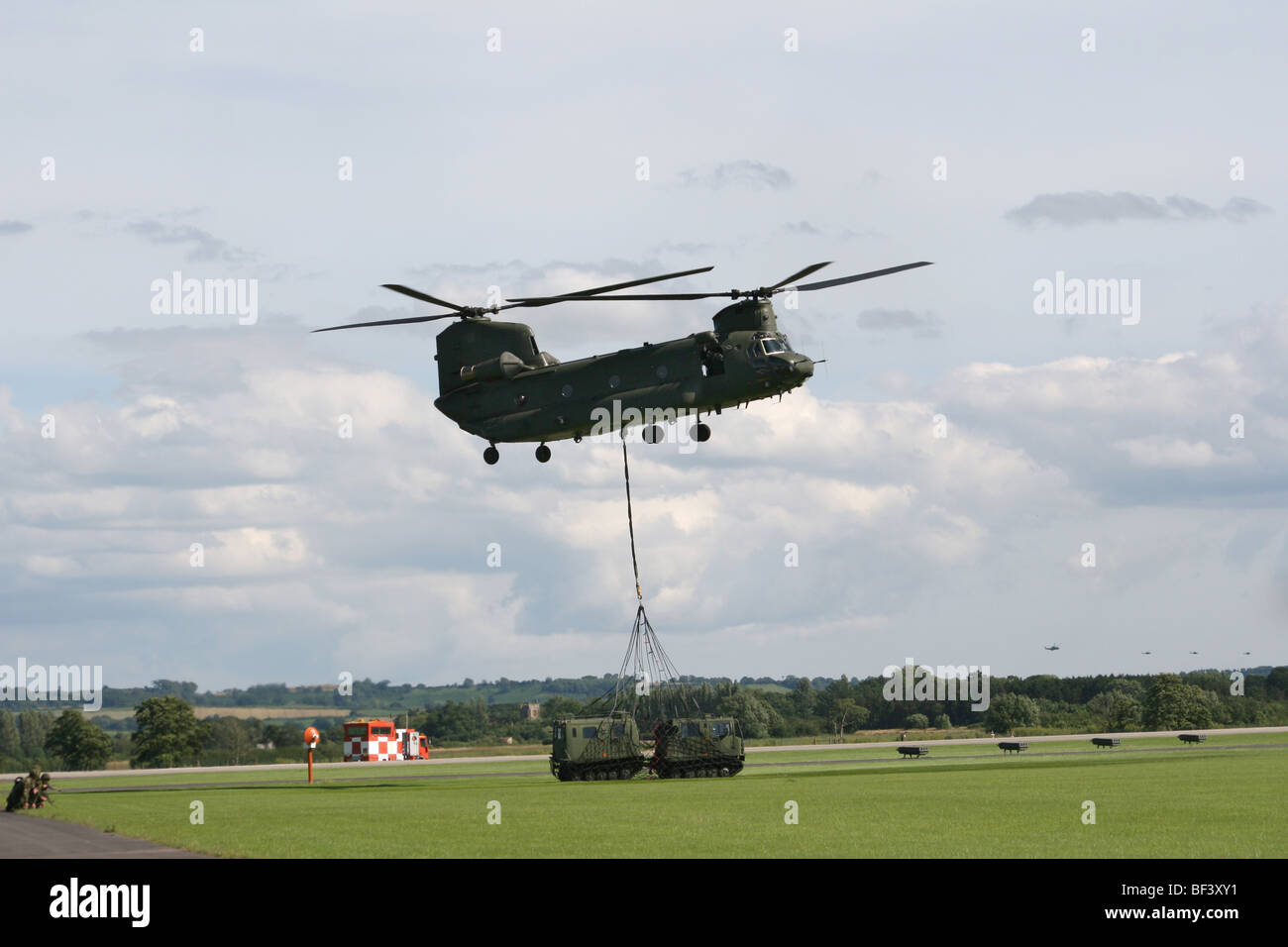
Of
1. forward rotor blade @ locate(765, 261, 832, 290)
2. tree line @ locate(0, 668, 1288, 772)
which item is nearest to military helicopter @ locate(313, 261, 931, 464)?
forward rotor blade @ locate(765, 261, 832, 290)

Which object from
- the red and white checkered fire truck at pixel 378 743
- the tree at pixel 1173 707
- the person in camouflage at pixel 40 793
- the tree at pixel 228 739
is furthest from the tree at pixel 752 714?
the person in camouflage at pixel 40 793

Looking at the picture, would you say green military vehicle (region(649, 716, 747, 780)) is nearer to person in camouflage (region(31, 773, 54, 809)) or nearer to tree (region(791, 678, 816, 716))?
person in camouflage (region(31, 773, 54, 809))

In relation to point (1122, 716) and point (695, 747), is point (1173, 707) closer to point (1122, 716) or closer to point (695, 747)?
point (1122, 716)

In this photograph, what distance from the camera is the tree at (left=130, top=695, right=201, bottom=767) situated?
404 ft

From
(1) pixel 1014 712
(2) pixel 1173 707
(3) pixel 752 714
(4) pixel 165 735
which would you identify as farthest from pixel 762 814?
(3) pixel 752 714

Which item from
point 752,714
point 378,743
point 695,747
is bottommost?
point 752,714

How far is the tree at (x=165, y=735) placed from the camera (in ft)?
404

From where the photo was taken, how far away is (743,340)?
48531 millimetres

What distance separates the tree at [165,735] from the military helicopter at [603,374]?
80768 mm

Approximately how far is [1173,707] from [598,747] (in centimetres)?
9045

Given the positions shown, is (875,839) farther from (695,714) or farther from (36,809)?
(36,809)

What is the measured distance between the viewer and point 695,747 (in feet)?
194
